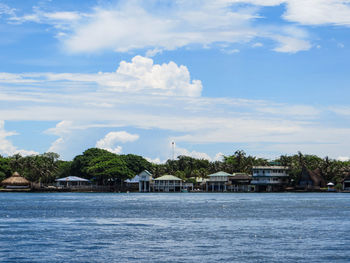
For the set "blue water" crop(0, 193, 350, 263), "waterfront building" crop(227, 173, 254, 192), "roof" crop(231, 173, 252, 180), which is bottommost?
"blue water" crop(0, 193, 350, 263)

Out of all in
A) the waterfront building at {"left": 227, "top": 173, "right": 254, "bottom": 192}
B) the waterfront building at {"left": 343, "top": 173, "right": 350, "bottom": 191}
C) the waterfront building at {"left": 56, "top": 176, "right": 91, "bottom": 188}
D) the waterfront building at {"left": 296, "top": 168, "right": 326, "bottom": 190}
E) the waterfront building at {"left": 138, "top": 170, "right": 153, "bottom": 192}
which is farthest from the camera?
the waterfront building at {"left": 138, "top": 170, "right": 153, "bottom": 192}

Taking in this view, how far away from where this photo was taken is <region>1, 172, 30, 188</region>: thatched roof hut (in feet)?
603

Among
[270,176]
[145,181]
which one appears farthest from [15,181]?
[270,176]

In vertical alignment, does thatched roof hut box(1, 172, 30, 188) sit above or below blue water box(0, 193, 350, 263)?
above

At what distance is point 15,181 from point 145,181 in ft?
144

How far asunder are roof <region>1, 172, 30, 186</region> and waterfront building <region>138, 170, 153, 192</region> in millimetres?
39003

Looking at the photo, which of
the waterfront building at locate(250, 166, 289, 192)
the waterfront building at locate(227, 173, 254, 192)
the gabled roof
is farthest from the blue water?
the waterfront building at locate(227, 173, 254, 192)

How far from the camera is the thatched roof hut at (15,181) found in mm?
183875

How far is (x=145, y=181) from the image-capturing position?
646 feet

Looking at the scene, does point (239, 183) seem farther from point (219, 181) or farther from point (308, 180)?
point (308, 180)

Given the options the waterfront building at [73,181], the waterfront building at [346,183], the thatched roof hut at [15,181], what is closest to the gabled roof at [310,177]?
the waterfront building at [346,183]

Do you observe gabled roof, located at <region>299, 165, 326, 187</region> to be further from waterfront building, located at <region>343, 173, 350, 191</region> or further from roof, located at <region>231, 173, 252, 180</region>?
roof, located at <region>231, 173, 252, 180</region>

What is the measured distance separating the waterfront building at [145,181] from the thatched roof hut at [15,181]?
126 feet

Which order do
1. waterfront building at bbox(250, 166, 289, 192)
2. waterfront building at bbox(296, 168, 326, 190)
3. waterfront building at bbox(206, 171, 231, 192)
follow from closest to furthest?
waterfront building at bbox(296, 168, 326, 190)
waterfront building at bbox(250, 166, 289, 192)
waterfront building at bbox(206, 171, 231, 192)
